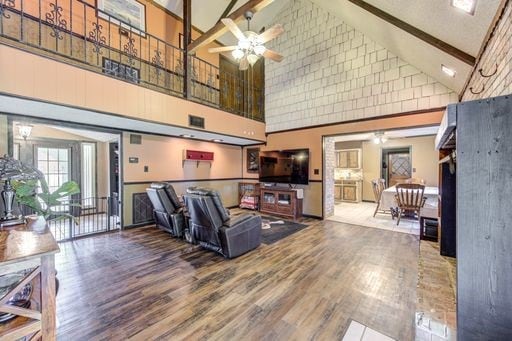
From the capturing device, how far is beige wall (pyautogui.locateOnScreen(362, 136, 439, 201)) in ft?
24.7

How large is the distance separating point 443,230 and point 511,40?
6.81 ft

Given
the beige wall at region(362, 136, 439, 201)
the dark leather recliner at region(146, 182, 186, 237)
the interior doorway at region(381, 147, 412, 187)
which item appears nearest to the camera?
the dark leather recliner at region(146, 182, 186, 237)

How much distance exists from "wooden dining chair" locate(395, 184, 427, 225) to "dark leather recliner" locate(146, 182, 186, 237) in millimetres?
5043

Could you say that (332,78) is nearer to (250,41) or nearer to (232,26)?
(250,41)

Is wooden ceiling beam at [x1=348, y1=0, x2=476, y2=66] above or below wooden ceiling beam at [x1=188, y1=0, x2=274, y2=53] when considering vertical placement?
below

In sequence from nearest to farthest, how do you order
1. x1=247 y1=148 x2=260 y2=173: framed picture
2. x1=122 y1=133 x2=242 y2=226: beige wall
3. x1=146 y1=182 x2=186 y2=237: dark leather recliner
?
x1=146 y1=182 x2=186 y2=237: dark leather recliner < x1=122 y1=133 x2=242 y2=226: beige wall < x1=247 y1=148 x2=260 y2=173: framed picture

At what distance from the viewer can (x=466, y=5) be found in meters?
2.04

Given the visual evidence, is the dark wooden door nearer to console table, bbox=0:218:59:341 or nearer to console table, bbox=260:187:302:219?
console table, bbox=260:187:302:219

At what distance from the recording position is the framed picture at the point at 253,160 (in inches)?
303

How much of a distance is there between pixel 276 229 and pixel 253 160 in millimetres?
3376

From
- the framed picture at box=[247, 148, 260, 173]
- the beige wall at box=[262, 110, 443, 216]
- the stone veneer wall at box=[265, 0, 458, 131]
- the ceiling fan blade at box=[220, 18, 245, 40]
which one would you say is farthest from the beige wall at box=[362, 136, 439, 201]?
the ceiling fan blade at box=[220, 18, 245, 40]

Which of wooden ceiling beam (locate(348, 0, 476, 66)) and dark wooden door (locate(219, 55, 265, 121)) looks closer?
wooden ceiling beam (locate(348, 0, 476, 66))

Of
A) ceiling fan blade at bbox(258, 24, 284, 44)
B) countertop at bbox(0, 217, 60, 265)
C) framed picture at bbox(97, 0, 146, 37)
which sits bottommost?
countertop at bbox(0, 217, 60, 265)

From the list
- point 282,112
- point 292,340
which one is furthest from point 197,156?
point 292,340
